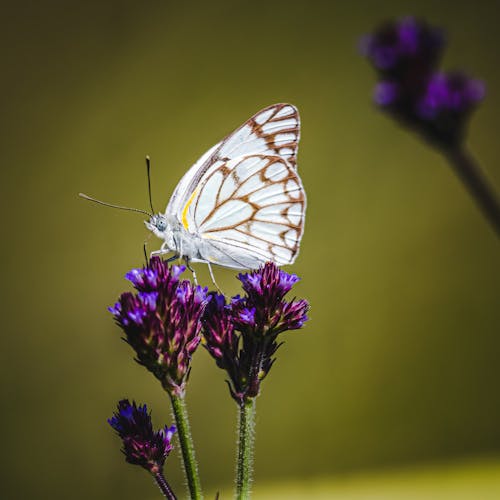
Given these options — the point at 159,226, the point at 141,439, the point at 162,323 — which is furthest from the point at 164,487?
the point at 159,226

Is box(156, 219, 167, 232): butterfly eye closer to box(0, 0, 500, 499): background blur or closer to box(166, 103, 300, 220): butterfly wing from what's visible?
box(166, 103, 300, 220): butterfly wing

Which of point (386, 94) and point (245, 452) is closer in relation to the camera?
point (386, 94)

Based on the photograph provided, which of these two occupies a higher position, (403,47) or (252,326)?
(403,47)

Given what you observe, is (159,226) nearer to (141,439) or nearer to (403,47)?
(141,439)

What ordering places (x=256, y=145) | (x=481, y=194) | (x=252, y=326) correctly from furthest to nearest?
(x=256, y=145)
(x=252, y=326)
(x=481, y=194)

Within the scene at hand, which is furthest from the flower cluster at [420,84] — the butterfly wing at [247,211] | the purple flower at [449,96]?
the butterfly wing at [247,211]

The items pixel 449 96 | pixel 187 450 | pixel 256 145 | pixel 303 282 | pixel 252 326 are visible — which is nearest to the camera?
pixel 449 96

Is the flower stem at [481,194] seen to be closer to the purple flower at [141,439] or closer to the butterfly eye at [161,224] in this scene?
the purple flower at [141,439]
